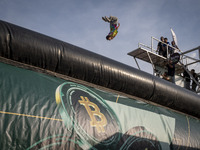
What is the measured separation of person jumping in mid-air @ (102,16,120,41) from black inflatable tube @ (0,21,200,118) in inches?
66.0

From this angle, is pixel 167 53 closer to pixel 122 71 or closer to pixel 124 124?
pixel 122 71

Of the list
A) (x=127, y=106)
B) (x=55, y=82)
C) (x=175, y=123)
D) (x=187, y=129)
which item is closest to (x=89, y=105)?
(x=55, y=82)

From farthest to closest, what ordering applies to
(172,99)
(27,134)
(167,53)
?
(167,53) → (172,99) → (27,134)

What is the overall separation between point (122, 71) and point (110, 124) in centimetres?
81

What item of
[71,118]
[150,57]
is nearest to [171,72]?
[150,57]

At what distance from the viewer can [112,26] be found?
396cm

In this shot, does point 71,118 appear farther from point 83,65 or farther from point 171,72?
point 171,72

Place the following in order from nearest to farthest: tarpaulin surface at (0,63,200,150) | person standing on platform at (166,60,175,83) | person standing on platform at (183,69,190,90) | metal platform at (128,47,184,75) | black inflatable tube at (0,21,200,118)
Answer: tarpaulin surface at (0,63,200,150), black inflatable tube at (0,21,200,118), person standing on platform at (166,60,175,83), metal platform at (128,47,184,75), person standing on platform at (183,69,190,90)

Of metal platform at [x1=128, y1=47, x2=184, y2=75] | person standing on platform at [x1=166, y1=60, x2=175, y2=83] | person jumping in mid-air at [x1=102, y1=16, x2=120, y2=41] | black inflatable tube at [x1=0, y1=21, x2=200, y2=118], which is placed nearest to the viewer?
black inflatable tube at [x1=0, y1=21, x2=200, y2=118]

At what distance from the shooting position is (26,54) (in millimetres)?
1878

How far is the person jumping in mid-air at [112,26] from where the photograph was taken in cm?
383

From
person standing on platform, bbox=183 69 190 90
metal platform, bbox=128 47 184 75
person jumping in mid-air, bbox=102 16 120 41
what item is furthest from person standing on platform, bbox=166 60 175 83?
person jumping in mid-air, bbox=102 16 120 41

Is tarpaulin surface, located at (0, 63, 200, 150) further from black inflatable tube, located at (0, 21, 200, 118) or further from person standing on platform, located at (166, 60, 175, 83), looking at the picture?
person standing on platform, located at (166, 60, 175, 83)

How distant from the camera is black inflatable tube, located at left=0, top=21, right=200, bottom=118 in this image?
6.01 ft
